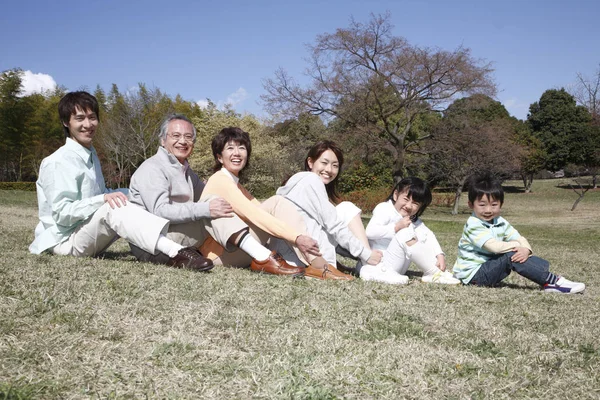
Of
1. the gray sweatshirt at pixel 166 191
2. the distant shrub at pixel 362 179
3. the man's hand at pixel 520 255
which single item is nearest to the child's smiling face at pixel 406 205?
the man's hand at pixel 520 255

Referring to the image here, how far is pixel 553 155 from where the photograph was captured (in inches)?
1674

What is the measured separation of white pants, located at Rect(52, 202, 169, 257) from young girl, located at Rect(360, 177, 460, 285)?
1.86 m

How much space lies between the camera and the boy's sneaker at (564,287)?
4.51m

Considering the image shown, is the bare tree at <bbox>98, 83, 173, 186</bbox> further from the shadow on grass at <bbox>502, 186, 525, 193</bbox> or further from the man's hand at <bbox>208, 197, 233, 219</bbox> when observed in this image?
the man's hand at <bbox>208, 197, 233, 219</bbox>

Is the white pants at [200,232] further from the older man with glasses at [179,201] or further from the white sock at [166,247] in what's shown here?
the white sock at [166,247]

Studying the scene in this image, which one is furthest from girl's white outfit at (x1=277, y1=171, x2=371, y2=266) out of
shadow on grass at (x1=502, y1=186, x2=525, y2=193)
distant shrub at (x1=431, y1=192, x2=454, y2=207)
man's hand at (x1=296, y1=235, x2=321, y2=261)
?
shadow on grass at (x1=502, y1=186, x2=525, y2=193)

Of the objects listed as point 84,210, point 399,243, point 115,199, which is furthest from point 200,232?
point 399,243

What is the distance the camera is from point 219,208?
421 cm

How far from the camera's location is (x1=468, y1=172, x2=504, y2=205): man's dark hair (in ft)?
15.3

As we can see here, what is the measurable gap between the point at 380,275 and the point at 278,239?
1024 millimetres

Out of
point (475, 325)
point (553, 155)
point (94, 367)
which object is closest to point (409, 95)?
point (475, 325)

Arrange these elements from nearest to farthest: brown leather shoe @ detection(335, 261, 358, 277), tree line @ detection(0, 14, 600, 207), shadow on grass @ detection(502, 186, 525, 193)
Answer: brown leather shoe @ detection(335, 261, 358, 277) < tree line @ detection(0, 14, 600, 207) < shadow on grass @ detection(502, 186, 525, 193)

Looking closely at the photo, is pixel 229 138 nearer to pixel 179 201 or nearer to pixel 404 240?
pixel 179 201

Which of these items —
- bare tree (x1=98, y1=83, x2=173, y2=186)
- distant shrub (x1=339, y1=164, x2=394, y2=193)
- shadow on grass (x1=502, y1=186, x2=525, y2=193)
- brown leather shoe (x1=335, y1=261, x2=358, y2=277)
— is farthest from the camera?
shadow on grass (x1=502, y1=186, x2=525, y2=193)
